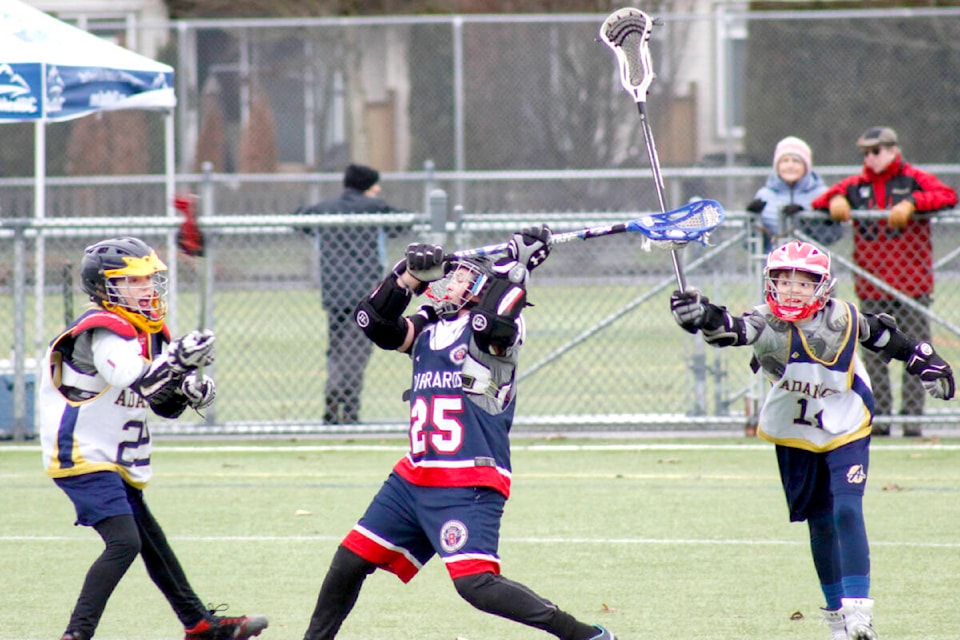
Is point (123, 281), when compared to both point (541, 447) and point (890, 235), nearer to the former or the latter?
point (541, 447)

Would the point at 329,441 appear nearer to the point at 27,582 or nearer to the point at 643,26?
the point at 27,582

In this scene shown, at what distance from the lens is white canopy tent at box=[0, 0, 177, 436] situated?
34.5 feet

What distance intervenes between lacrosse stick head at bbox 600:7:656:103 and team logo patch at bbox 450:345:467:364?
1.23 m

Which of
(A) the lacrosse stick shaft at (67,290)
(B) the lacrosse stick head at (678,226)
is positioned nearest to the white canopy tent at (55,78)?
(A) the lacrosse stick shaft at (67,290)

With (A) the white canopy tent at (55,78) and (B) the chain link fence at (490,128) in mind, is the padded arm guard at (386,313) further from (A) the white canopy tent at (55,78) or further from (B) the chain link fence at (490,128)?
(B) the chain link fence at (490,128)

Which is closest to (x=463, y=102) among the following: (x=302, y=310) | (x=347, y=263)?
(x=302, y=310)

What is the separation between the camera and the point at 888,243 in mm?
10203

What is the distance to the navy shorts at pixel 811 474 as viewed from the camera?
19.0ft

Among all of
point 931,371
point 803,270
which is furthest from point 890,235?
point 803,270

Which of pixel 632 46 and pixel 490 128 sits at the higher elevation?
pixel 490 128

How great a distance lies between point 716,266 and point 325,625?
6265 mm

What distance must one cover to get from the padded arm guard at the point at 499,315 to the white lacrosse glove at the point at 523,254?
0.03 metres

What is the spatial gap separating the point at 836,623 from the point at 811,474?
570 mm

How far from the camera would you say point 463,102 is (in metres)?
17.5
